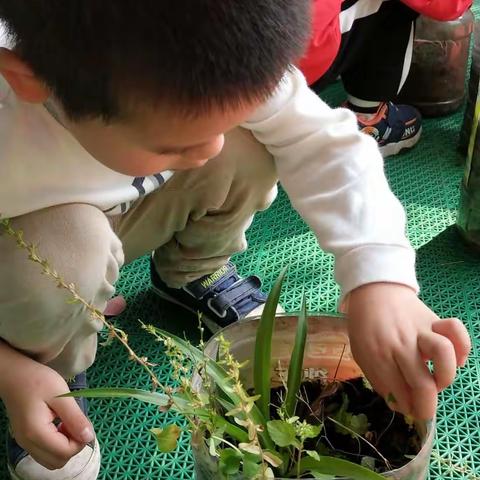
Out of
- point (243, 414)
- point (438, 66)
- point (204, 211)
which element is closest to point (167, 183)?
point (204, 211)

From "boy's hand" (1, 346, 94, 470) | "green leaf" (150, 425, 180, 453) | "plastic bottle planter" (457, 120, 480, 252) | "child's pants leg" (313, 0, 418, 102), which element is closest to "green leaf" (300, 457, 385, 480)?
"green leaf" (150, 425, 180, 453)

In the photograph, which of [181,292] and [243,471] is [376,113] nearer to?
[181,292]

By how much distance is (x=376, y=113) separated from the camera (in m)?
Result: 1.39

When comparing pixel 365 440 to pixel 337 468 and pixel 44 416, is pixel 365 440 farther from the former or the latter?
pixel 44 416

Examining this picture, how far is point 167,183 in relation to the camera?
90 cm

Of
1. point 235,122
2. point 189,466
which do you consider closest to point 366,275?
point 235,122

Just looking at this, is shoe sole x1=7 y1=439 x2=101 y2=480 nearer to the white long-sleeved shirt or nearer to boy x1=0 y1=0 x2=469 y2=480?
boy x1=0 y1=0 x2=469 y2=480

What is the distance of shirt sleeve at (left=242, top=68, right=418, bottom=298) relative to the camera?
72 centimetres

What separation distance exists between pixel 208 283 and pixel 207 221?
4.7 inches

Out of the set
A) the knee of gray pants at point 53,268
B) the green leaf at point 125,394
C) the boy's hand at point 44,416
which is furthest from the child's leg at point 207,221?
the green leaf at point 125,394

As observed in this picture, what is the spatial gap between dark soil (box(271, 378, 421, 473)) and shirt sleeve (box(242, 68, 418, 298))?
10 centimetres

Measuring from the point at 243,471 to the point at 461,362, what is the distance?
0.73ft

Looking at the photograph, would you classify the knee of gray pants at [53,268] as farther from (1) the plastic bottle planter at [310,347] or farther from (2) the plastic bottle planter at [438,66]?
(2) the plastic bottle planter at [438,66]

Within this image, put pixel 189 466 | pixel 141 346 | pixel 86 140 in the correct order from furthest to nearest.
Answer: pixel 141 346 < pixel 189 466 < pixel 86 140
